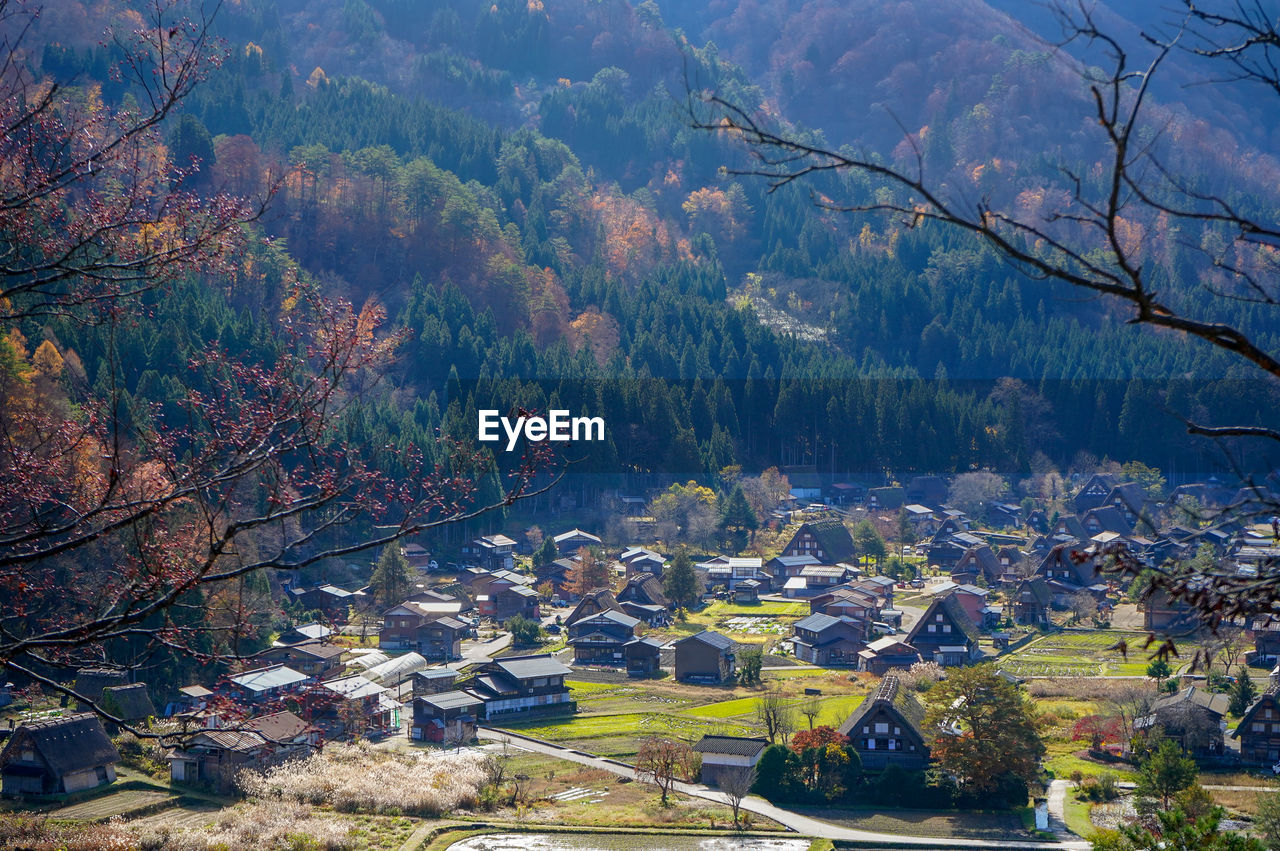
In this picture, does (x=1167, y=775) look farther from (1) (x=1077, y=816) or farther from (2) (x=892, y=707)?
(2) (x=892, y=707)

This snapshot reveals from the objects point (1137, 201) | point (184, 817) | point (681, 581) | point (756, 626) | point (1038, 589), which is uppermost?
point (1137, 201)

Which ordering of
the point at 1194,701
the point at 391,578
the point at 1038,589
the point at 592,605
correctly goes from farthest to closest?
the point at 1038,589, the point at 592,605, the point at 391,578, the point at 1194,701

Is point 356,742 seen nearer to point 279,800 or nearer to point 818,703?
point 279,800

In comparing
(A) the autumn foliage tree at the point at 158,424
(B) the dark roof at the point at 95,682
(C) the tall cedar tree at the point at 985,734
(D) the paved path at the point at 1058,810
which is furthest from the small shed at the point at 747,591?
(A) the autumn foliage tree at the point at 158,424

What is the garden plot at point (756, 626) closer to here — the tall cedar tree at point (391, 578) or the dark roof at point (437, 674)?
the dark roof at point (437, 674)

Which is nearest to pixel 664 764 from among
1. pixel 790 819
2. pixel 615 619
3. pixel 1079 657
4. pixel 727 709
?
pixel 790 819

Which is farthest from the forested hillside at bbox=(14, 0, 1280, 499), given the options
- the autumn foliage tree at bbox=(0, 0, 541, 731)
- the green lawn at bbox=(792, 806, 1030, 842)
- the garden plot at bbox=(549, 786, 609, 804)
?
the autumn foliage tree at bbox=(0, 0, 541, 731)
